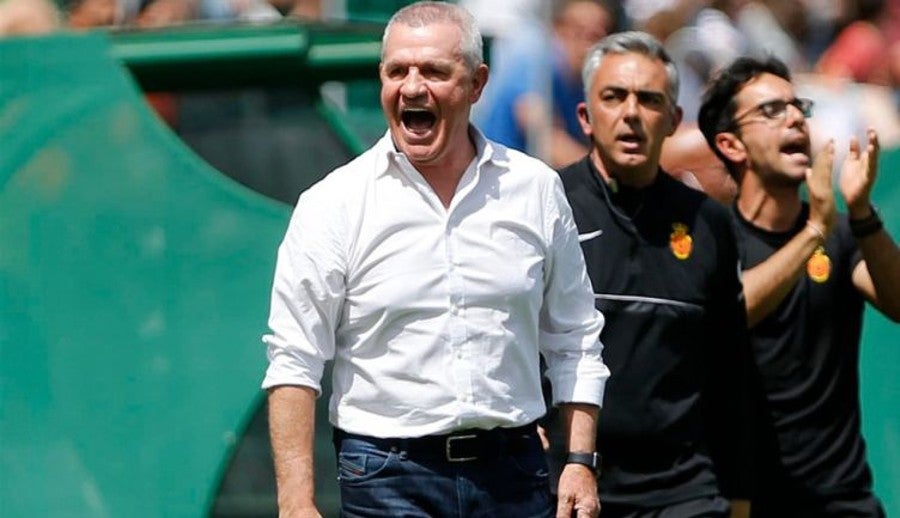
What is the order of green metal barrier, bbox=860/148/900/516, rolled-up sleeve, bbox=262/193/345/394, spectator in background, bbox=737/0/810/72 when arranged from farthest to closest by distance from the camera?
spectator in background, bbox=737/0/810/72, green metal barrier, bbox=860/148/900/516, rolled-up sleeve, bbox=262/193/345/394

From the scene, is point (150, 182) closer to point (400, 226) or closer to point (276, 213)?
point (276, 213)

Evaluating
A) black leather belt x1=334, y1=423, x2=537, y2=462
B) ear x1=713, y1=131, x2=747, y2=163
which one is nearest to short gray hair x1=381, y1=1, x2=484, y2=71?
black leather belt x1=334, y1=423, x2=537, y2=462

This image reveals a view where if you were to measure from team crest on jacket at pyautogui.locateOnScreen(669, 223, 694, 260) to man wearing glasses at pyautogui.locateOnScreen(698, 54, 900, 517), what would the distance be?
340 millimetres

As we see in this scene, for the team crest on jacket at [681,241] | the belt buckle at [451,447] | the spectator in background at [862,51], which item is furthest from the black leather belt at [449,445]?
the spectator in background at [862,51]

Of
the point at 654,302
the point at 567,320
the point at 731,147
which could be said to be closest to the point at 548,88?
the point at 731,147

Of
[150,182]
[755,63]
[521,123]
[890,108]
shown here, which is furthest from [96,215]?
[890,108]

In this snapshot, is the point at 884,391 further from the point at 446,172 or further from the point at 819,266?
the point at 446,172

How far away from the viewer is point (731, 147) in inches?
267

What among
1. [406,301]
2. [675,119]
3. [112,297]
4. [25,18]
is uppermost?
[25,18]

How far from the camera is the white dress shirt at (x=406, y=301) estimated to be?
5.03 m

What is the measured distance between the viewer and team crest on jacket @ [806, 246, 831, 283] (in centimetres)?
664

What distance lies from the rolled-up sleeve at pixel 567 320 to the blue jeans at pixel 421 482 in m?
0.26

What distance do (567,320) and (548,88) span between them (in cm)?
316

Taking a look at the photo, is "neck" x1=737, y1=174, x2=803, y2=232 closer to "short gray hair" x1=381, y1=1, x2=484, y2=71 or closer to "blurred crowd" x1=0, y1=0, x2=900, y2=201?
"blurred crowd" x1=0, y1=0, x2=900, y2=201
